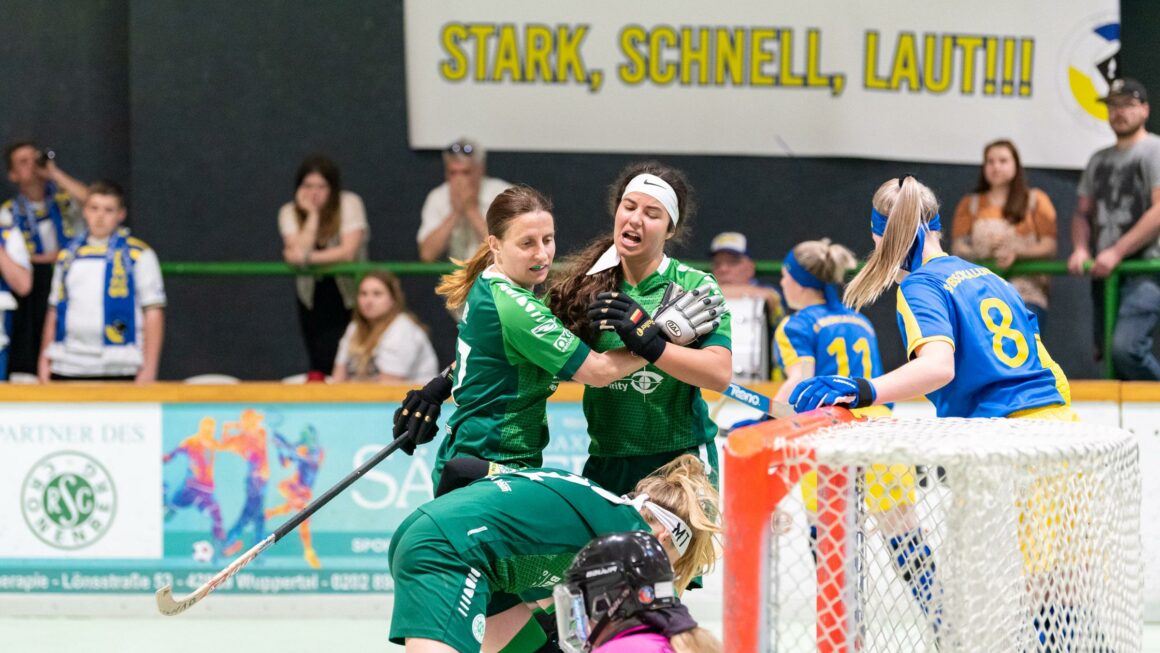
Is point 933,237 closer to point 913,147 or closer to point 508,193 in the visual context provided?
point 508,193

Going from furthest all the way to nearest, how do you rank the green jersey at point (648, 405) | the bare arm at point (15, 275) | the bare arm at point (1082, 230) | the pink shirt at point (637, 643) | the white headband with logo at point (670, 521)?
1. the bare arm at point (15, 275)
2. the bare arm at point (1082, 230)
3. the green jersey at point (648, 405)
4. the white headband with logo at point (670, 521)
5. the pink shirt at point (637, 643)

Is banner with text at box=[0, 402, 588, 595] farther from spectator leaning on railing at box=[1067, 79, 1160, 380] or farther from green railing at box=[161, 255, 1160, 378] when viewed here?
spectator leaning on railing at box=[1067, 79, 1160, 380]

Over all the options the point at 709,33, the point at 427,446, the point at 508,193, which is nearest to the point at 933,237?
the point at 508,193

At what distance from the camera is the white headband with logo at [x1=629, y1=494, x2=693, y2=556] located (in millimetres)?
3301

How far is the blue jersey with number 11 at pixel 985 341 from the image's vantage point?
3.34 metres

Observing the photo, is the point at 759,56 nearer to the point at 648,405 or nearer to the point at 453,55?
the point at 453,55

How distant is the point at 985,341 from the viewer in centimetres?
338

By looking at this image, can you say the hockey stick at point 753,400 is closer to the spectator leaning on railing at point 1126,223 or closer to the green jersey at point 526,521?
the green jersey at point 526,521

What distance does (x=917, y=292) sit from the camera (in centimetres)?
329

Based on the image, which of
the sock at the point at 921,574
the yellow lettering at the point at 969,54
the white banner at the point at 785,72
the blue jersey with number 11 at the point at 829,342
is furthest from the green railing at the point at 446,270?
the sock at the point at 921,574

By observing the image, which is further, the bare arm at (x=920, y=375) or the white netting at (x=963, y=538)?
the bare arm at (x=920, y=375)

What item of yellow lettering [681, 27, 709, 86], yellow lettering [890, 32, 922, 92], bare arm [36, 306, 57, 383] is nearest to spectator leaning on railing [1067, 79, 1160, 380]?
yellow lettering [890, 32, 922, 92]

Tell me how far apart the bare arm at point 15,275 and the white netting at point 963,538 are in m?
5.23

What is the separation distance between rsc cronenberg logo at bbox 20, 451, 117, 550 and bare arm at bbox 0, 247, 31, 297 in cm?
128
